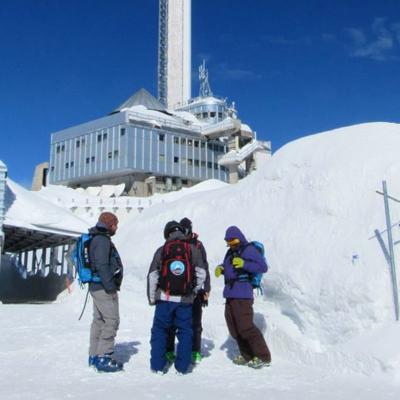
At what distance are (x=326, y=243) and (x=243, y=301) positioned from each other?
6.28ft

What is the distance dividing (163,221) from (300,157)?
4950 mm

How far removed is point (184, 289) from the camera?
5383 millimetres

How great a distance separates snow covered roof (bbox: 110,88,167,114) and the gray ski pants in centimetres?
5626

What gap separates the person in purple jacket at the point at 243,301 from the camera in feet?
18.8

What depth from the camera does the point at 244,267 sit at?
19.3ft

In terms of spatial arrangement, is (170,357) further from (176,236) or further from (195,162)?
(195,162)

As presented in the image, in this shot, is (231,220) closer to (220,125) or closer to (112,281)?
(112,281)

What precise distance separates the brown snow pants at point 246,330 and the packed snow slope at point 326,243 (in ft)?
2.04

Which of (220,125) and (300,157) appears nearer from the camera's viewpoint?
(300,157)

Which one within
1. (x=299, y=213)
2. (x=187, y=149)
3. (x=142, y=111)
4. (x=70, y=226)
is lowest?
(x=299, y=213)

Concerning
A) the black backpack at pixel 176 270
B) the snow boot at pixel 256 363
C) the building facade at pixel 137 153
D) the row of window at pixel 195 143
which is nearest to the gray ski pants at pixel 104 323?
the black backpack at pixel 176 270

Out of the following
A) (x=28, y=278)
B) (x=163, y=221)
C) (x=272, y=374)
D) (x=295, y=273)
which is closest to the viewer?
(x=272, y=374)

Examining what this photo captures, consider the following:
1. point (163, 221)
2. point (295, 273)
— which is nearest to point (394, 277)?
point (295, 273)

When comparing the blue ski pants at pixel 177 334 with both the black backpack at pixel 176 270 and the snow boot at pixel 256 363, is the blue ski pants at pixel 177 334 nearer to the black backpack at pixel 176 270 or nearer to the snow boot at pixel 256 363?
the black backpack at pixel 176 270
